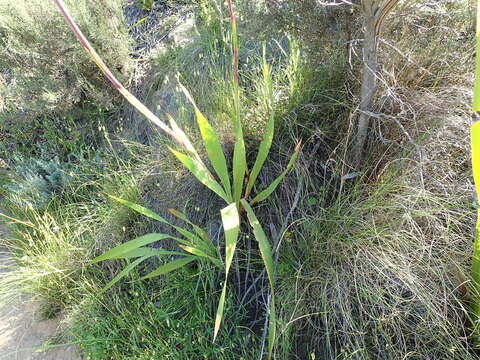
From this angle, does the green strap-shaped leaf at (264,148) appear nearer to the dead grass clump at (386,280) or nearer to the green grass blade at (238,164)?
the green grass blade at (238,164)

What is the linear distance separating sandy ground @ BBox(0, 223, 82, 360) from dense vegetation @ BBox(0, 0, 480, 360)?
0.23ft

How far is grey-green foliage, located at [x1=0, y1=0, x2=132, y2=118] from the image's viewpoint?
9.12 ft

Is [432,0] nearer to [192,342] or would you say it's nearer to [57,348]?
[192,342]

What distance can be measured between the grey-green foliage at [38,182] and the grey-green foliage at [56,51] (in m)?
0.42

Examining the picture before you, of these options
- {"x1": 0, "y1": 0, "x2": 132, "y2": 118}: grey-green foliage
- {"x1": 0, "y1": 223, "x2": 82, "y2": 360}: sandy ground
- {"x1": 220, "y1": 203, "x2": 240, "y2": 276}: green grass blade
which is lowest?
{"x1": 0, "y1": 223, "x2": 82, "y2": 360}: sandy ground

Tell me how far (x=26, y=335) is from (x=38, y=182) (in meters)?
0.96

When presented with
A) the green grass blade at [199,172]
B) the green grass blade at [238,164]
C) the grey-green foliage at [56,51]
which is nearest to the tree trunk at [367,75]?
the green grass blade at [238,164]

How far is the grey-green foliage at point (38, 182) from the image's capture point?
2.51 m

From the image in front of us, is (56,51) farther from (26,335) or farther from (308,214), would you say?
(308,214)

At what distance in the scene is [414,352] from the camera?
1.33 m

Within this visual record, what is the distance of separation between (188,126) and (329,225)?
0.99 meters

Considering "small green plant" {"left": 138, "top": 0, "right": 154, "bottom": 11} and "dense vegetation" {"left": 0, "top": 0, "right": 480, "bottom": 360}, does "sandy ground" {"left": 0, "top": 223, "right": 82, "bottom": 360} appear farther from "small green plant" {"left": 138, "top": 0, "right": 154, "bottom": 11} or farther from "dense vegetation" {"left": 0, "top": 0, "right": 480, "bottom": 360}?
"small green plant" {"left": 138, "top": 0, "right": 154, "bottom": 11}

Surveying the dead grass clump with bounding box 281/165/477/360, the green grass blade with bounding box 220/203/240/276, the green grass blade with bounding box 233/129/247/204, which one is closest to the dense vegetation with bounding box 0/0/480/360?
the dead grass clump with bounding box 281/165/477/360

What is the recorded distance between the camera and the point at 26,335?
2025 millimetres
